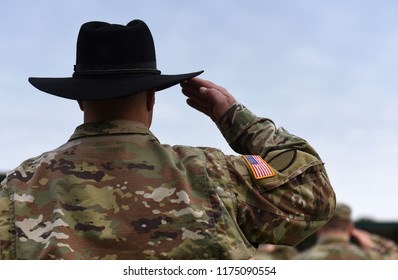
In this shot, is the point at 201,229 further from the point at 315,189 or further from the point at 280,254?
the point at 280,254

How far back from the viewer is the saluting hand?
3.88m

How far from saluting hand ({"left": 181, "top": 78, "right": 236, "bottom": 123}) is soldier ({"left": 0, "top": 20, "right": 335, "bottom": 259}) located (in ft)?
0.50

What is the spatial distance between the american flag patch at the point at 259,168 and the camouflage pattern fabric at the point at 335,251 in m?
3.97

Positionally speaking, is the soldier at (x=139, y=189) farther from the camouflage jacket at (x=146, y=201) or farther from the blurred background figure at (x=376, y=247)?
the blurred background figure at (x=376, y=247)

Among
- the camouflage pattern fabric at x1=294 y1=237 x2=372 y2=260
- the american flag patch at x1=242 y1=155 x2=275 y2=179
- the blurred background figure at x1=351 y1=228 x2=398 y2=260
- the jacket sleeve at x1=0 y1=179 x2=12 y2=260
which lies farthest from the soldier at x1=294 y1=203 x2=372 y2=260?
the jacket sleeve at x1=0 y1=179 x2=12 y2=260

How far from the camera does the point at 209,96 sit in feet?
12.7

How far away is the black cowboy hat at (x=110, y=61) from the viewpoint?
3682 millimetres

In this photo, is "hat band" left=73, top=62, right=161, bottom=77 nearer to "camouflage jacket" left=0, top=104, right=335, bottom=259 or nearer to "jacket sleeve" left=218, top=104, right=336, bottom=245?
"camouflage jacket" left=0, top=104, right=335, bottom=259

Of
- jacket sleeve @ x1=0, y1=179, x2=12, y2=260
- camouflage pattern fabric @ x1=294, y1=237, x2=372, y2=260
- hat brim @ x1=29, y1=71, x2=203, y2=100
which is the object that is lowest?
jacket sleeve @ x1=0, y1=179, x2=12, y2=260

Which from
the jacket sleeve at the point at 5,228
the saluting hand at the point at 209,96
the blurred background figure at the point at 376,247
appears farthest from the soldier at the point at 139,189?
the blurred background figure at the point at 376,247

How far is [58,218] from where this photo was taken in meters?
3.35

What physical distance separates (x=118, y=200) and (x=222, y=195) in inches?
18.8

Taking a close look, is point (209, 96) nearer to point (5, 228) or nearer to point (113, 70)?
point (113, 70)

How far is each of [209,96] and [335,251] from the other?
13.1ft
